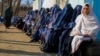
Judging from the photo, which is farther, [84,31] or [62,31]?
[62,31]

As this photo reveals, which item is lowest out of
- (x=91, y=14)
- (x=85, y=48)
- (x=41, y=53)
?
(x=41, y=53)

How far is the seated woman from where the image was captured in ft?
29.7

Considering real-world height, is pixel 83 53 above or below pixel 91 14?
below

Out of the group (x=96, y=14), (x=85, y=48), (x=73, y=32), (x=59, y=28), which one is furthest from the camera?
(x=59, y=28)

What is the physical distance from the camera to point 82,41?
905 cm

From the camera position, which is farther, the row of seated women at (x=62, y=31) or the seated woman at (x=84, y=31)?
the row of seated women at (x=62, y=31)

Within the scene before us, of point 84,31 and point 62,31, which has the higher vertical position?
point 84,31

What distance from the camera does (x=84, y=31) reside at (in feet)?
31.1

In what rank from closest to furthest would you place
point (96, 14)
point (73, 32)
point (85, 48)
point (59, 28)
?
point (85, 48) < point (73, 32) < point (96, 14) < point (59, 28)

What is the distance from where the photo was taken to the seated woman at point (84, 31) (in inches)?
357

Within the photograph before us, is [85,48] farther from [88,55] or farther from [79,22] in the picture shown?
[79,22]

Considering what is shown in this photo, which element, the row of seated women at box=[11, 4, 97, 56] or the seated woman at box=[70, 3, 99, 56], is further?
the row of seated women at box=[11, 4, 97, 56]

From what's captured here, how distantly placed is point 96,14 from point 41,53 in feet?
7.80

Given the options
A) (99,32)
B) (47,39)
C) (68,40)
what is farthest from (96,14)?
(47,39)
